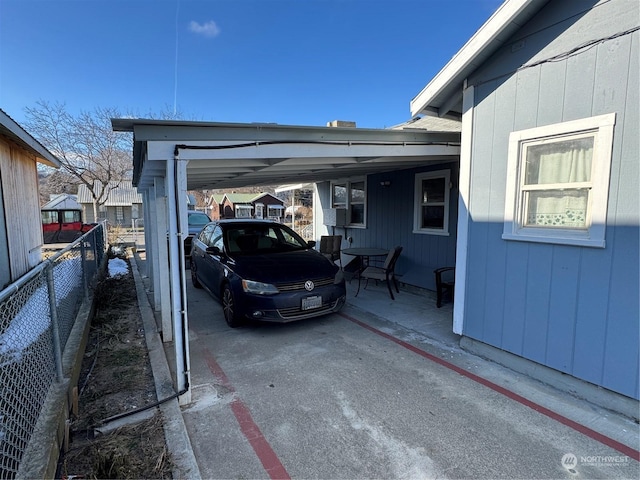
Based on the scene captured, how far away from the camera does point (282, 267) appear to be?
15.6 ft

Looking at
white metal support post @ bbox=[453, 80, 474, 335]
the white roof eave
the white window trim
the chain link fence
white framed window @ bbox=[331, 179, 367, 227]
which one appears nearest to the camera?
the chain link fence

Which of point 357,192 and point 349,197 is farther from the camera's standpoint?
point 349,197

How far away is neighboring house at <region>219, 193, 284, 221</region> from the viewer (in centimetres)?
3778

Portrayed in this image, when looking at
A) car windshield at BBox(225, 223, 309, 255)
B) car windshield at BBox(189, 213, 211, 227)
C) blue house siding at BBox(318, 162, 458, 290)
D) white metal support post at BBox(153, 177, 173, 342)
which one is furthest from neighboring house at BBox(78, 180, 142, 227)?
white metal support post at BBox(153, 177, 173, 342)

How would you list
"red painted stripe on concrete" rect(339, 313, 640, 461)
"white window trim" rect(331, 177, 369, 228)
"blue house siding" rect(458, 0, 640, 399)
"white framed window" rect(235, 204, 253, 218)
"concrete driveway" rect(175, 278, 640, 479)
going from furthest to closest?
"white framed window" rect(235, 204, 253, 218) → "white window trim" rect(331, 177, 369, 228) → "blue house siding" rect(458, 0, 640, 399) → "red painted stripe on concrete" rect(339, 313, 640, 461) → "concrete driveway" rect(175, 278, 640, 479)

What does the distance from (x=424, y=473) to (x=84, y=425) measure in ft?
8.48

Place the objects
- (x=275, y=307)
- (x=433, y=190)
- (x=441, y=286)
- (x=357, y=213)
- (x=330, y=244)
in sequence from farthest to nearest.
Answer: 1. (x=357, y=213)
2. (x=330, y=244)
3. (x=433, y=190)
4. (x=441, y=286)
5. (x=275, y=307)

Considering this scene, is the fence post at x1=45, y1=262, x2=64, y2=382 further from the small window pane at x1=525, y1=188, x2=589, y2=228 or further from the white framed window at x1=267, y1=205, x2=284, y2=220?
the white framed window at x1=267, y1=205, x2=284, y2=220

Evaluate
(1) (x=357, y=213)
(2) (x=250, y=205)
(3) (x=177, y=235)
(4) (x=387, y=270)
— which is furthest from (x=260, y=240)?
(2) (x=250, y=205)

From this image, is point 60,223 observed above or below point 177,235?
below

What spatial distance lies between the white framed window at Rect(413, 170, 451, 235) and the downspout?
4.73m

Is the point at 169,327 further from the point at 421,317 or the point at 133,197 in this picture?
the point at 133,197

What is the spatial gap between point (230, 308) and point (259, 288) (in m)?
0.68

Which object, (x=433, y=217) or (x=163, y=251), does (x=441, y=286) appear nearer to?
(x=433, y=217)
